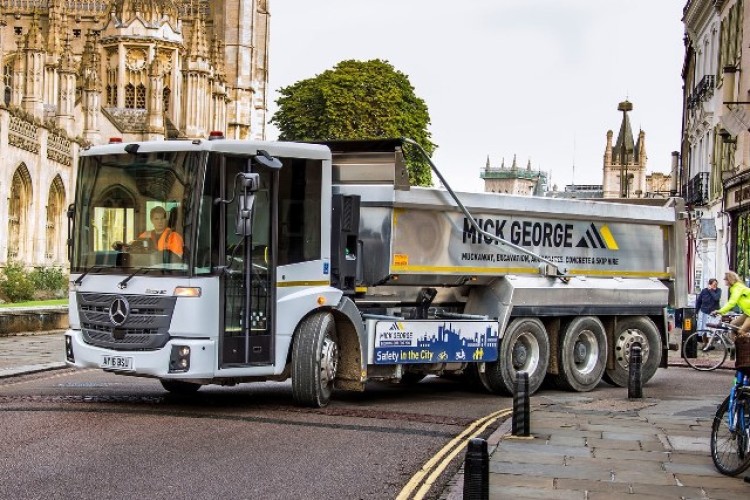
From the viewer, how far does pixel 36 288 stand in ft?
141

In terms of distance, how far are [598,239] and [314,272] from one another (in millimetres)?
5980

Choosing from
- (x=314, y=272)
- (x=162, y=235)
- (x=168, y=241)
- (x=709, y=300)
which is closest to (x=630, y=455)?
(x=314, y=272)

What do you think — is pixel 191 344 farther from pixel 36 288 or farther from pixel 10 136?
pixel 10 136

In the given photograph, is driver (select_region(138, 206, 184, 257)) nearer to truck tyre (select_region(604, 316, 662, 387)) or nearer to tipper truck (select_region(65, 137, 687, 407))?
tipper truck (select_region(65, 137, 687, 407))

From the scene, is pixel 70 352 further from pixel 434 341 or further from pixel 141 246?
pixel 434 341

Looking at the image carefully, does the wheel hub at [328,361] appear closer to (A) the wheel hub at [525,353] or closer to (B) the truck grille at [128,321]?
(B) the truck grille at [128,321]

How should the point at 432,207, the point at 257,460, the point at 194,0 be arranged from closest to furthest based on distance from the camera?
1. the point at 257,460
2. the point at 432,207
3. the point at 194,0

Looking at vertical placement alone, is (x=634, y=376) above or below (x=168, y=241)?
below

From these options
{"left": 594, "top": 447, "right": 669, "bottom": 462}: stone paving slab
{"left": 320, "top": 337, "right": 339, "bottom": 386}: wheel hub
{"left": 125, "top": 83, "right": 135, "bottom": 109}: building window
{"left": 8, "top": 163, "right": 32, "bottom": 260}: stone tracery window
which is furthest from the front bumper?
{"left": 125, "top": 83, "right": 135, "bottom": 109}: building window

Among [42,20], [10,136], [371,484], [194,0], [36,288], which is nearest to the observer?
[371,484]

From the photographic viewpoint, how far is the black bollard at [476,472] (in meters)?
6.32

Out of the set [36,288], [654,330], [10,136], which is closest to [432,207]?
[654,330]

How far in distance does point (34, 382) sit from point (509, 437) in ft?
24.8

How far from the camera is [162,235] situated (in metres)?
13.3
